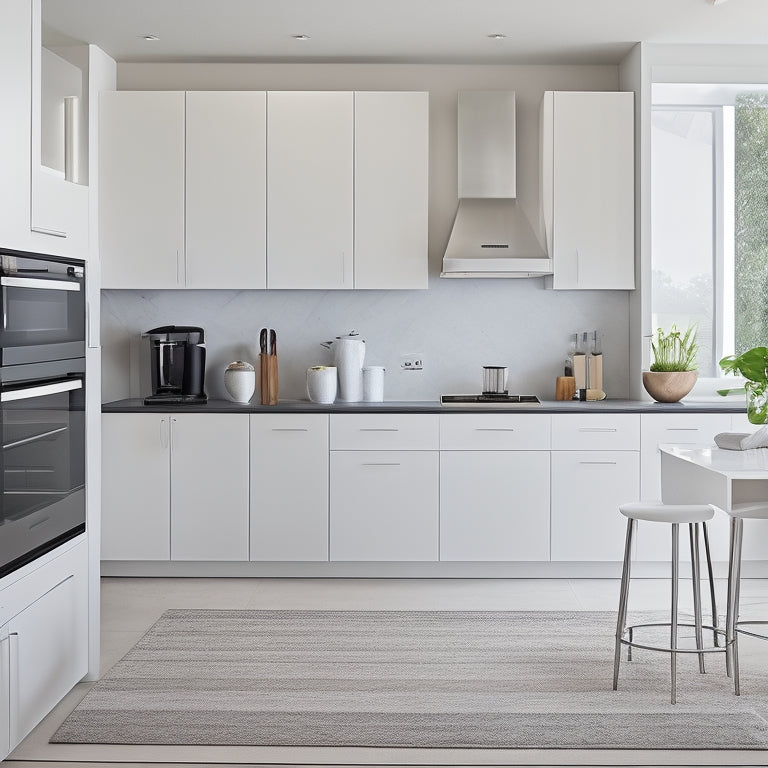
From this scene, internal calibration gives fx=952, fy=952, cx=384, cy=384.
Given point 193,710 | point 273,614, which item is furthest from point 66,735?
point 273,614

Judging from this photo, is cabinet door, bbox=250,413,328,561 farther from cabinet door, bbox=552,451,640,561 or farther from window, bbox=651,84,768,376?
window, bbox=651,84,768,376

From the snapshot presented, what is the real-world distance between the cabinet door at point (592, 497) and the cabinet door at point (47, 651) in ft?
7.99

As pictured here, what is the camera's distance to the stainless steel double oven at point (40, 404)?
2766 millimetres

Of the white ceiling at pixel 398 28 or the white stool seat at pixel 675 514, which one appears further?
the white ceiling at pixel 398 28

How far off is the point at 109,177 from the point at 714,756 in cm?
398

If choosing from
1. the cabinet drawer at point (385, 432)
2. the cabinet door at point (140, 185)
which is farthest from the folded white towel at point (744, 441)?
the cabinet door at point (140, 185)

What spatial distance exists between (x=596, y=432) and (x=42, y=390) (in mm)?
2848

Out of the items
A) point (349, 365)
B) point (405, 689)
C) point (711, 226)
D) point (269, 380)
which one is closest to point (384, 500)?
point (349, 365)

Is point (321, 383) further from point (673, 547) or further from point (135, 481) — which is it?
point (673, 547)

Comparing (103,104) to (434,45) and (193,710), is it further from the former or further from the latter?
(193,710)

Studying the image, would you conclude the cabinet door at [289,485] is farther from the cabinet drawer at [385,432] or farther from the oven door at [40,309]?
the oven door at [40,309]

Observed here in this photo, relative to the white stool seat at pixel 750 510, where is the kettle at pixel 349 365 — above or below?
above

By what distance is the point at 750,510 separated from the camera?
3.09 meters

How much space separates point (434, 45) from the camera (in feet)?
16.4
